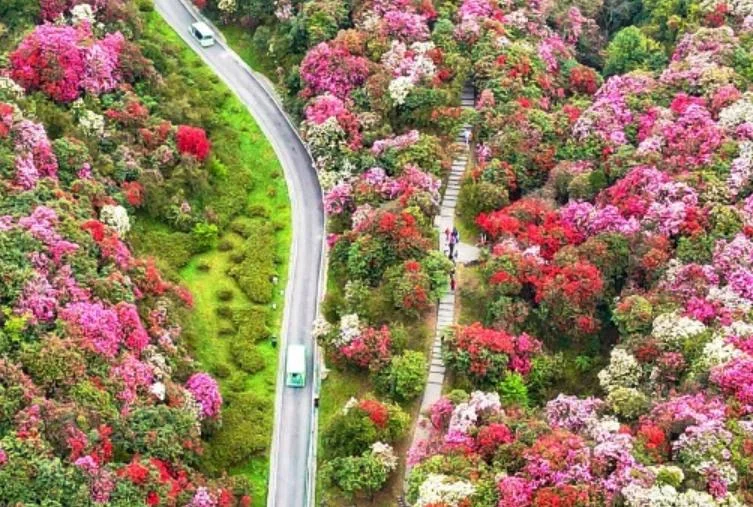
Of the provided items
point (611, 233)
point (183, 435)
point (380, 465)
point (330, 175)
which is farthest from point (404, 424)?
point (330, 175)

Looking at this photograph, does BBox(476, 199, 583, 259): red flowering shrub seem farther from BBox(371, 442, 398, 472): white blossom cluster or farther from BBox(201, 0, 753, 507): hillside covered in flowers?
BBox(371, 442, 398, 472): white blossom cluster

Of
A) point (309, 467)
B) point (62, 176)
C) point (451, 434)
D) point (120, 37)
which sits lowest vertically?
point (309, 467)

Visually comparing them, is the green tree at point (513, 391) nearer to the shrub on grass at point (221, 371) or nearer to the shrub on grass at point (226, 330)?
the shrub on grass at point (221, 371)

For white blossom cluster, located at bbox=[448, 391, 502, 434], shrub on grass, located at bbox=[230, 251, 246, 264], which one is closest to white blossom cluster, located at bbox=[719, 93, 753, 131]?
white blossom cluster, located at bbox=[448, 391, 502, 434]

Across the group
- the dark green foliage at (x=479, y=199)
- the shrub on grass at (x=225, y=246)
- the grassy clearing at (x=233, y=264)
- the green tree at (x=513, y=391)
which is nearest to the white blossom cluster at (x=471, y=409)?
the green tree at (x=513, y=391)

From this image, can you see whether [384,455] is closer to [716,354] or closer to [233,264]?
[716,354]

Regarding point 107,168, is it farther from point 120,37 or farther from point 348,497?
→ point 348,497

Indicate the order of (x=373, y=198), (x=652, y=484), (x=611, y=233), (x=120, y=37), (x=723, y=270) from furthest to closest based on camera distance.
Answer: (x=120, y=37), (x=373, y=198), (x=611, y=233), (x=723, y=270), (x=652, y=484)
